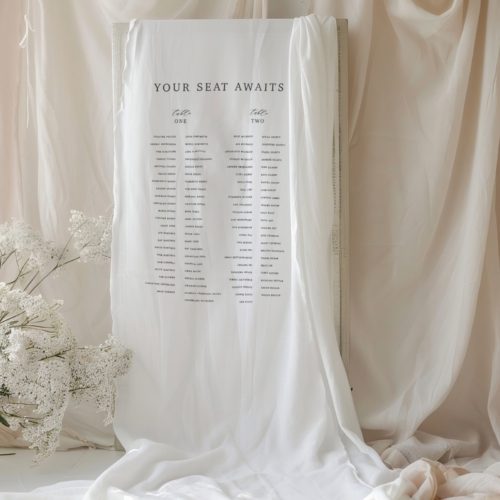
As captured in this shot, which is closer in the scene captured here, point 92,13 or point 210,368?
point 210,368

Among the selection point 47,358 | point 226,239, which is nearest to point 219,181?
point 226,239

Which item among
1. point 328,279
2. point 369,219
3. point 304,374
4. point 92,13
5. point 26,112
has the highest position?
point 92,13

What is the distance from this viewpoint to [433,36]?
1.56 m

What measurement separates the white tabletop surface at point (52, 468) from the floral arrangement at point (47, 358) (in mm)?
108

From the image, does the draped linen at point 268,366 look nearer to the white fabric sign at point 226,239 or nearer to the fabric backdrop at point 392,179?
the white fabric sign at point 226,239

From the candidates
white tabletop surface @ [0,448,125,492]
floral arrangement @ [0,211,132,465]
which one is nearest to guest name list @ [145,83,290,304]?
floral arrangement @ [0,211,132,465]

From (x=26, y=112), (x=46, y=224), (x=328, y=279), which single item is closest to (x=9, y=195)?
(x=46, y=224)

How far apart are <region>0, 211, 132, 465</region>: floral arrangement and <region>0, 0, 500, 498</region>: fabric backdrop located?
0.17 m

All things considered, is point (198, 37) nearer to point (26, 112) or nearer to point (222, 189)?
point (222, 189)

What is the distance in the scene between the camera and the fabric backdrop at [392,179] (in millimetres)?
1563

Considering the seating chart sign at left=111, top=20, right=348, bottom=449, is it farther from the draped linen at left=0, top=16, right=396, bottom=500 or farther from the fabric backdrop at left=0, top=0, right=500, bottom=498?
the fabric backdrop at left=0, top=0, right=500, bottom=498

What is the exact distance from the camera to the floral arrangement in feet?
4.37

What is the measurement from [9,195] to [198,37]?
76cm

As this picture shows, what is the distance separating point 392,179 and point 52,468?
1258 mm
